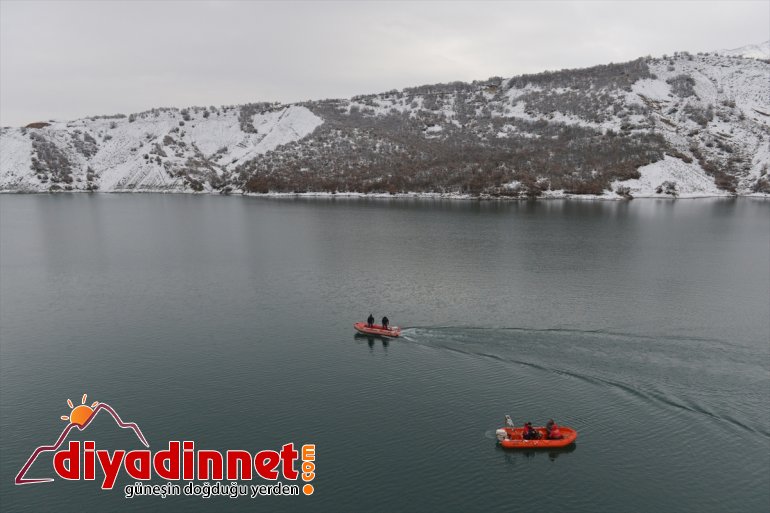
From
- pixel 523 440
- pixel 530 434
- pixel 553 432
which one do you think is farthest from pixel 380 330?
pixel 553 432

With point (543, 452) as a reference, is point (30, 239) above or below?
above

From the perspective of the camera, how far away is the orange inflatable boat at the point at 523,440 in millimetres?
37000

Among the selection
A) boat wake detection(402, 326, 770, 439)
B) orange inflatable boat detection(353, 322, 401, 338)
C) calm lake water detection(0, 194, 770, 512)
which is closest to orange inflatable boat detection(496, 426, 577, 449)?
calm lake water detection(0, 194, 770, 512)

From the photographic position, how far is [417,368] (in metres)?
50.4

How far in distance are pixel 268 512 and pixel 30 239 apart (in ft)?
414

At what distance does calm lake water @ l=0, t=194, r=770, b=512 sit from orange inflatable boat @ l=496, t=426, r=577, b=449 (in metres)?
0.91

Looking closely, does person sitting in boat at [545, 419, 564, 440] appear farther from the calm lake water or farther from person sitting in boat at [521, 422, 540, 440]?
the calm lake water

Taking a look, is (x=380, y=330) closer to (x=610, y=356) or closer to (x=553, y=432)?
(x=610, y=356)

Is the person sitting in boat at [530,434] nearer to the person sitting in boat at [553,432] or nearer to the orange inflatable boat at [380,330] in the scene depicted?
the person sitting in boat at [553,432]

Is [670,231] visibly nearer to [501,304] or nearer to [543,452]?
[501,304]

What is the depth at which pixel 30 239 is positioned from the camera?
125188 mm

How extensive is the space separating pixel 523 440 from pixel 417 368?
1526 centimetres

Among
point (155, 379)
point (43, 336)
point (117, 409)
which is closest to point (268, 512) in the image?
point (117, 409)

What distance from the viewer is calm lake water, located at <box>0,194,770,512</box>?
33500 millimetres
